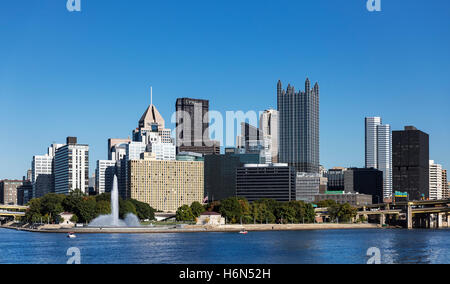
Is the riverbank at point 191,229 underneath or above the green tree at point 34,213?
underneath

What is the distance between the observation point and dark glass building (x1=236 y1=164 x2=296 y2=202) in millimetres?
177250

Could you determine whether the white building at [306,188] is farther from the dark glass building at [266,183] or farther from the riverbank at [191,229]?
the riverbank at [191,229]

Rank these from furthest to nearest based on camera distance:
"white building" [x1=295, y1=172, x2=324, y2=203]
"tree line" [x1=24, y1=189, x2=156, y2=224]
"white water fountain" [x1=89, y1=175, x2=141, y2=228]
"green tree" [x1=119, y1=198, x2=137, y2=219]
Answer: "white building" [x1=295, y1=172, x2=324, y2=203], "green tree" [x1=119, y1=198, x2=137, y2=219], "tree line" [x1=24, y1=189, x2=156, y2=224], "white water fountain" [x1=89, y1=175, x2=141, y2=228]

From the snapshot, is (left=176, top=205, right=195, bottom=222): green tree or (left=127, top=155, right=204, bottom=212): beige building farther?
(left=127, top=155, right=204, bottom=212): beige building

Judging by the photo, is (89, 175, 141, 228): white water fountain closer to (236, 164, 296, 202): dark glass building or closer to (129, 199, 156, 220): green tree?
(129, 199, 156, 220): green tree

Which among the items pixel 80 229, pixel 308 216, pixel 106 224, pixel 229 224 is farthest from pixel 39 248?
pixel 308 216

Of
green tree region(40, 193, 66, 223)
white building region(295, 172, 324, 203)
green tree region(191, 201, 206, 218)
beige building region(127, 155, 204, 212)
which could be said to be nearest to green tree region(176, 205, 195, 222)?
green tree region(191, 201, 206, 218)

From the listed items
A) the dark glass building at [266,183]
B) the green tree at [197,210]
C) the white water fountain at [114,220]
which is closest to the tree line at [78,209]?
the white water fountain at [114,220]

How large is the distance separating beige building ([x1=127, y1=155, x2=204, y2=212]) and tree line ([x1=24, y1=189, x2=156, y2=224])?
107ft

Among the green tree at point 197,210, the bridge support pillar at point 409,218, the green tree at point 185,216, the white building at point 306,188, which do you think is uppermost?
the white building at point 306,188

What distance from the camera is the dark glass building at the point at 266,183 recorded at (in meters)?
177

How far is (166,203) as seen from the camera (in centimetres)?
18412

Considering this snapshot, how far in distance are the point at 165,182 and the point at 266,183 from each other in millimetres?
27728

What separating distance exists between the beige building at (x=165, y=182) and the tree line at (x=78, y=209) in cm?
3259
